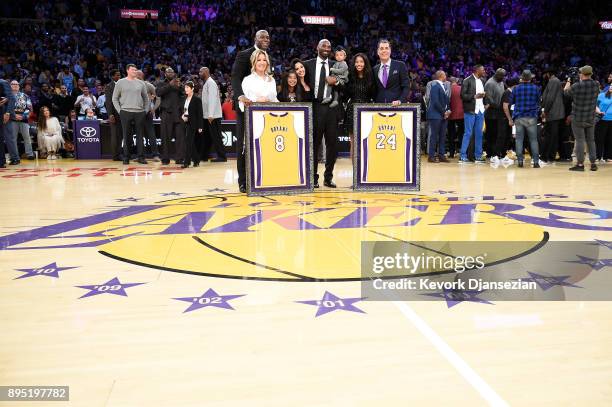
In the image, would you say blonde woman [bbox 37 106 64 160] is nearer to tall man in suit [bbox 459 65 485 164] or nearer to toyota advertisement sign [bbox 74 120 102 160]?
toyota advertisement sign [bbox 74 120 102 160]

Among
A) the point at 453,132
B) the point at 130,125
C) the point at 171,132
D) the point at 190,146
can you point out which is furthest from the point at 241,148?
the point at 453,132

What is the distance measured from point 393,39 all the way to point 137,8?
1077 centimetres

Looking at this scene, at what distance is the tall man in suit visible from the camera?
959 centimetres

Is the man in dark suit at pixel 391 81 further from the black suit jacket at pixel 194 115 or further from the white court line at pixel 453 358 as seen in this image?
the white court line at pixel 453 358

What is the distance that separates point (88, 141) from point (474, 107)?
7.51m

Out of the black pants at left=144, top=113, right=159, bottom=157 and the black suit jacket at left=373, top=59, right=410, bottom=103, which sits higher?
the black suit jacket at left=373, top=59, right=410, bottom=103

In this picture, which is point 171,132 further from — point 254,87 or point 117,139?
point 254,87

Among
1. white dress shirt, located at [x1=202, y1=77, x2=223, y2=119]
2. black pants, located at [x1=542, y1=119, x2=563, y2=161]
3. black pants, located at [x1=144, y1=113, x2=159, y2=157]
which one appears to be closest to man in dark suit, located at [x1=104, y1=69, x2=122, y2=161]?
black pants, located at [x1=144, y1=113, x2=159, y2=157]

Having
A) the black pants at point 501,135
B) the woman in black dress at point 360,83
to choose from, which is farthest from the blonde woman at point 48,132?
the black pants at point 501,135

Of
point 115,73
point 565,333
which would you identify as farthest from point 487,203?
point 115,73

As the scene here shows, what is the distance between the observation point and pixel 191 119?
29.7ft

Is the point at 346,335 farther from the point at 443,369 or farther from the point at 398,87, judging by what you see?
the point at 398,87

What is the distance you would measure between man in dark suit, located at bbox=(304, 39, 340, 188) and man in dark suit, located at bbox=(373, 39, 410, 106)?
1.75 ft

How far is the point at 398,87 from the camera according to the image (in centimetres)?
648
